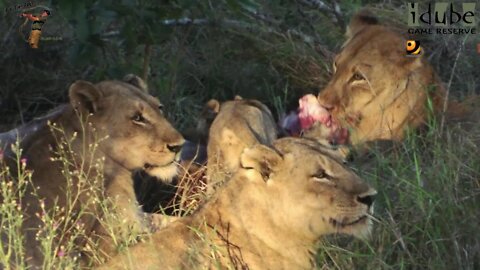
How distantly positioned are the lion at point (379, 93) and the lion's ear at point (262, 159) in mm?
1634

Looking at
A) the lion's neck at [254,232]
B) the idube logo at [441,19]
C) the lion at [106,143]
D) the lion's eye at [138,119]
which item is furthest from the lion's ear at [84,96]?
the idube logo at [441,19]

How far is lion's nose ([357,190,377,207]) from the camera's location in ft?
14.8

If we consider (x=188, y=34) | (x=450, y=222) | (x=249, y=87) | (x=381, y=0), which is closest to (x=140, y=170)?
(x=450, y=222)

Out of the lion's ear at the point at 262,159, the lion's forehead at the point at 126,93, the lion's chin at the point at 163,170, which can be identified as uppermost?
the lion's ear at the point at 262,159

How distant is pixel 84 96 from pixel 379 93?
169 centimetres

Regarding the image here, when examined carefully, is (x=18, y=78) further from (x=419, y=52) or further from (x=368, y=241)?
(x=368, y=241)

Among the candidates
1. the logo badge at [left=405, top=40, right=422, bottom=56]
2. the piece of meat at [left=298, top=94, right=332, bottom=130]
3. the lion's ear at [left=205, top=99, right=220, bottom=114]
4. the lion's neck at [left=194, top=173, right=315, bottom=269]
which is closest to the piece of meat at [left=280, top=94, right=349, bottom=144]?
the piece of meat at [left=298, top=94, right=332, bottom=130]

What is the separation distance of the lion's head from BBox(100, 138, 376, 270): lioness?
5.38ft

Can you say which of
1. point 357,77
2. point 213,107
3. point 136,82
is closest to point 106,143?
point 136,82

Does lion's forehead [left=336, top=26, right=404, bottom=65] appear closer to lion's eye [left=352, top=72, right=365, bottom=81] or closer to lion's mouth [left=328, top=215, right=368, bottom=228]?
lion's eye [left=352, top=72, right=365, bottom=81]

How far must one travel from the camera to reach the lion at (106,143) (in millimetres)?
5633

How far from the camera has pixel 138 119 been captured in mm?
5793

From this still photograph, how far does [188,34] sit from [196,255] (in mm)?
4385

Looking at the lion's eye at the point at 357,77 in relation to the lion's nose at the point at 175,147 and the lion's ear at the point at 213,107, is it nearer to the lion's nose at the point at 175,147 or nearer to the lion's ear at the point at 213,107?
the lion's ear at the point at 213,107
